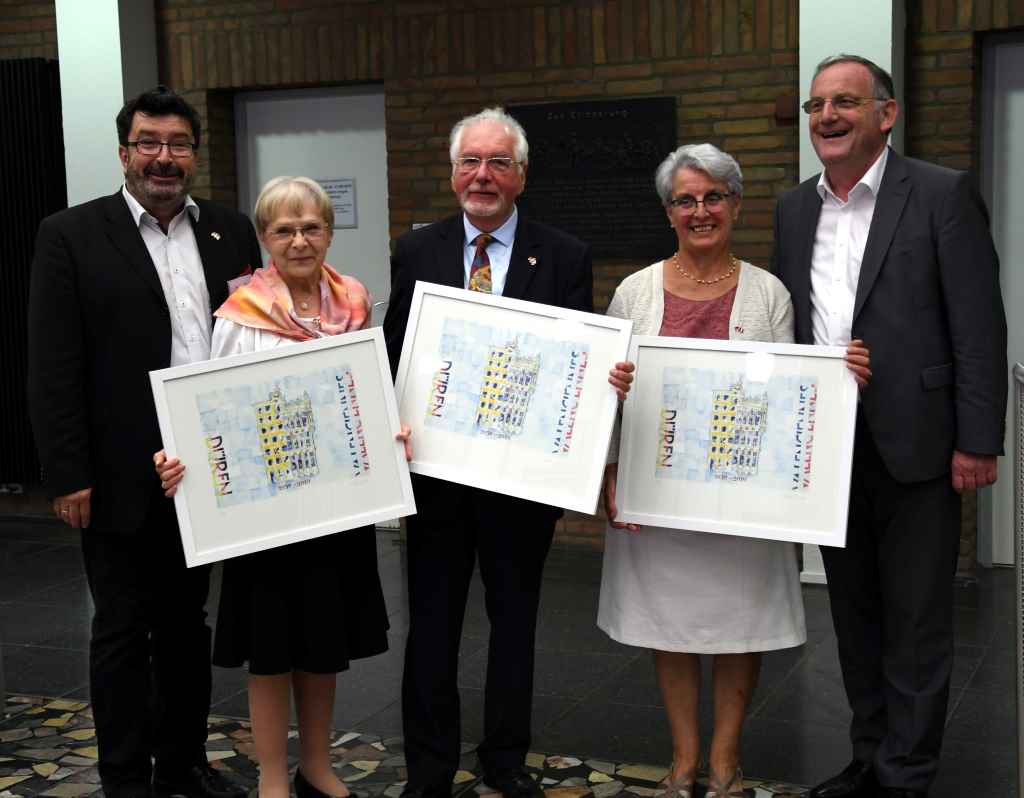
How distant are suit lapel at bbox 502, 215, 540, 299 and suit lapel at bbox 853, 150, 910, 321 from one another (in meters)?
0.96

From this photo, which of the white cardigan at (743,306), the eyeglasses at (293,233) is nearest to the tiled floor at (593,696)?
the white cardigan at (743,306)

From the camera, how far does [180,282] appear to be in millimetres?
4090

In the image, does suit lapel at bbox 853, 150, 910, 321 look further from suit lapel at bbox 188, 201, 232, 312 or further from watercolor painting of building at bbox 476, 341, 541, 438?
suit lapel at bbox 188, 201, 232, 312

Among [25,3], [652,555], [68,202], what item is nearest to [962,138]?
[652,555]

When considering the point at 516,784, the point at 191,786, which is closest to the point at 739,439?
the point at 516,784

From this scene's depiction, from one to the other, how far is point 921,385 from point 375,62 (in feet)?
16.1

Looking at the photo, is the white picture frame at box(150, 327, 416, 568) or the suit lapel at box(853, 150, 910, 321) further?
the suit lapel at box(853, 150, 910, 321)

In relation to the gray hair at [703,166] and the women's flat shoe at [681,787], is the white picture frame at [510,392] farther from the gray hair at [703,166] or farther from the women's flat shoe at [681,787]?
the women's flat shoe at [681,787]

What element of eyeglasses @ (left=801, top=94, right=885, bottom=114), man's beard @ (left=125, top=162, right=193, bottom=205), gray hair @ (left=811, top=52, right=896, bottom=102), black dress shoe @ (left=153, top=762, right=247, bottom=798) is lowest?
black dress shoe @ (left=153, top=762, right=247, bottom=798)

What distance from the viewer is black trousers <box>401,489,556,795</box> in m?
4.11

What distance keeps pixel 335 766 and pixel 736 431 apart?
6.20 feet

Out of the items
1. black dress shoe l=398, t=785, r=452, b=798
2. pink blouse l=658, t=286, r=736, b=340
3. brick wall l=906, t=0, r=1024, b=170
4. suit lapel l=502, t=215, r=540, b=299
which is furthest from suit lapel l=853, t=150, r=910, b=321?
brick wall l=906, t=0, r=1024, b=170

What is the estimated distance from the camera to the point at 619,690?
534cm

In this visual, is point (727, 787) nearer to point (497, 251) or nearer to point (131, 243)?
point (497, 251)
